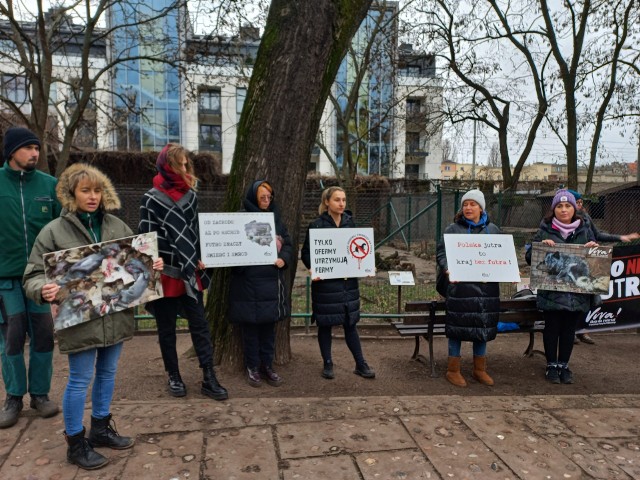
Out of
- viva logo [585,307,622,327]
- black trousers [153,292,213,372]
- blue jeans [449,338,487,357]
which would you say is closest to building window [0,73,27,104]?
black trousers [153,292,213,372]

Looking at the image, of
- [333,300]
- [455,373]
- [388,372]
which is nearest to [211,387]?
[333,300]

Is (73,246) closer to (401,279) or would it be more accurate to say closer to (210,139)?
(401,279)

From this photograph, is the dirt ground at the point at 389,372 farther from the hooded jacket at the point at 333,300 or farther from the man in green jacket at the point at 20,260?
the man in green jacket at the point at 20,260

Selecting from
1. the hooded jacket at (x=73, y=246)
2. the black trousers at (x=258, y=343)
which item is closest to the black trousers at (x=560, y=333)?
the black trousers at (x=258, y=343)

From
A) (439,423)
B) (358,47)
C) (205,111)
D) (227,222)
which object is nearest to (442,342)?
(439,423)

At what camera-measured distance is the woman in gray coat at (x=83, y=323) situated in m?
2.77

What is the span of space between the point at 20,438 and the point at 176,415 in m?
1.01

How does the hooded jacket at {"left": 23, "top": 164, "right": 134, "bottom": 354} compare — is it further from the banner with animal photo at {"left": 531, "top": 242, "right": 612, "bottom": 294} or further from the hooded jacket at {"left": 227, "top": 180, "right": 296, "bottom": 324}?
the banner with animal photo at {"left": 531, "top": 242, "right": 612, "bottom": 294}

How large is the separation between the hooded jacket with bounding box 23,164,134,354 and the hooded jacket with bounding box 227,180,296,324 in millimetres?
1106

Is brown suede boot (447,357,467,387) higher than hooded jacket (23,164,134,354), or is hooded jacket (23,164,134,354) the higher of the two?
hooded jacket (23,164,134,354)

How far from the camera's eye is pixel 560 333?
15.1ft

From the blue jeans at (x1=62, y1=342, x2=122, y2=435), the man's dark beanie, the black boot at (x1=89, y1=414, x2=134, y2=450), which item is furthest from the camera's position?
the man's dark beanie

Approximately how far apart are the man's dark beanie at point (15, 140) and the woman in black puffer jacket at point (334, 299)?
231 cm

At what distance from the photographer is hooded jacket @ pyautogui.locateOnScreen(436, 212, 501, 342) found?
4266mm
